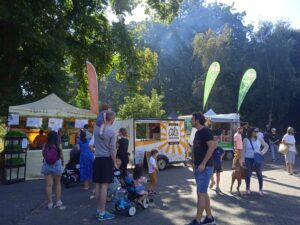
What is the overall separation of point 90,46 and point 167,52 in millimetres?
23388

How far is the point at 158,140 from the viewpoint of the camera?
51.2 feet

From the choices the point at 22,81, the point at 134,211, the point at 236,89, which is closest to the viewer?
the point at 134,211

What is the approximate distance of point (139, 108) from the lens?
26.9 m

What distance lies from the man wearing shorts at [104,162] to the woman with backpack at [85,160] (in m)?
3.65

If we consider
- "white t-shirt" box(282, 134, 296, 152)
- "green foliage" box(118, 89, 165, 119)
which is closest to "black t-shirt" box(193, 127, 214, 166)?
"white t-shirt" box(282, 134, 296, 152)

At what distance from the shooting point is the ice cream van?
15.0 metres

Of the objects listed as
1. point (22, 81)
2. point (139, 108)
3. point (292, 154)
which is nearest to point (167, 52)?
point (139, 108)

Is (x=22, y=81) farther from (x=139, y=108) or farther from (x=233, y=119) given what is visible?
(x=233, y=119)

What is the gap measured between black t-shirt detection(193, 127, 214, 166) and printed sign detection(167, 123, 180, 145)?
958cm

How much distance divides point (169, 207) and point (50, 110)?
7408mm

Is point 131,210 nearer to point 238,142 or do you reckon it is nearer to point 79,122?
point 238,142

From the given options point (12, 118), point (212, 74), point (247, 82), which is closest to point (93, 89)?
point (12, 118)

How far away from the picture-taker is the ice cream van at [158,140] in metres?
15.0

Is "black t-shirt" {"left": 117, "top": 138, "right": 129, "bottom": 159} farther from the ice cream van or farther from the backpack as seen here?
the ice cream van
